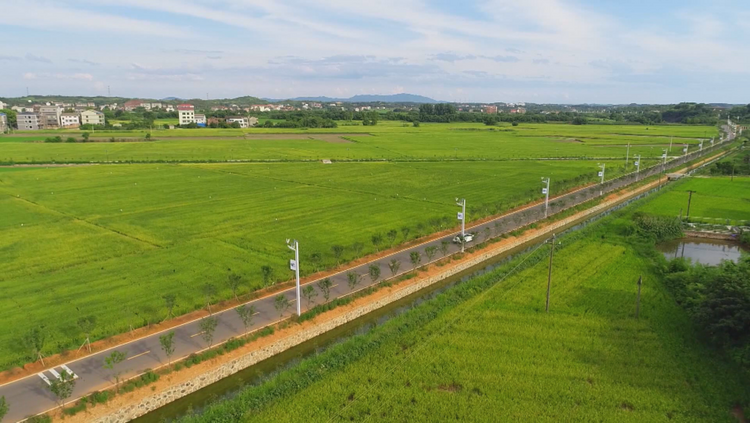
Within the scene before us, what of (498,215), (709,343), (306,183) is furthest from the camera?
(306,183)

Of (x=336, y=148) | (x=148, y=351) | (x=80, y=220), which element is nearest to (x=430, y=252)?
(x=148, y=351)

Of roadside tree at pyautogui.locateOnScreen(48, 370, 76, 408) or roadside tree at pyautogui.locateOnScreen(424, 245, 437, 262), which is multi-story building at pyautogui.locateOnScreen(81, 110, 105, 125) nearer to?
roadside tree at pyautogui.locateOnScreen(424, 245, 437, 262)

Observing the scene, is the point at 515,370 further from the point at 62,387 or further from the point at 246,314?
the point at 62,387

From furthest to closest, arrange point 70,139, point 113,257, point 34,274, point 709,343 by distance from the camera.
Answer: point 70,139 → point 113,257 → point 34,274 → point 709,343

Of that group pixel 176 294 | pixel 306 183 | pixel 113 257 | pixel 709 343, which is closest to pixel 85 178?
pixel 306 183

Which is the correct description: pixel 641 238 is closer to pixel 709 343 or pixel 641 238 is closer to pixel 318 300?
pixel 709 343

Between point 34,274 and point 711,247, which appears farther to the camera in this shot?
point 711,247

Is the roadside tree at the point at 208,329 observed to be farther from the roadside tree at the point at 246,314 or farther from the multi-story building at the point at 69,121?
the multi-story building at the point at 69,121
